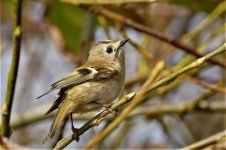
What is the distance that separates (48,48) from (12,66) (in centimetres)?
286

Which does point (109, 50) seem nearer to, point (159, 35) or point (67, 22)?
point (159, 35)

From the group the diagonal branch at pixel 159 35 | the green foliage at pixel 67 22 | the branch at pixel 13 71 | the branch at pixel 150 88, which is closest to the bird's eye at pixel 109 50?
the diagonal branch at pixel 159 35

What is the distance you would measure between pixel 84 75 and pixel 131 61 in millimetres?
2150

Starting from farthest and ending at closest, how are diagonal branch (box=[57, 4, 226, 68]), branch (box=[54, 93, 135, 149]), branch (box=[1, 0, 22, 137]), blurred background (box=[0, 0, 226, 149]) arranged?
blurred background (box=[0, 0, 226, 149]) → diagonal branch (box=[57, 4, 226, 68]) → branch (box=[1, 0, 22, 137]) → branch (box=[54, 93, 135, 149])

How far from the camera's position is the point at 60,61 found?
14.2 ft

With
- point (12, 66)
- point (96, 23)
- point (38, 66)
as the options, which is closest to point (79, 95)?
point (12, 66)

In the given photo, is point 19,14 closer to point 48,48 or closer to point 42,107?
point 42,107

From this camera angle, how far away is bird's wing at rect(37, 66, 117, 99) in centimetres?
194

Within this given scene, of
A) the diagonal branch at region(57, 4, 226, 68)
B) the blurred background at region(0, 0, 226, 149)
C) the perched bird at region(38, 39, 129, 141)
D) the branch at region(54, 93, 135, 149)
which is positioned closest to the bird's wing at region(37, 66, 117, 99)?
the perched bird at region(38, 39, 129, 141)

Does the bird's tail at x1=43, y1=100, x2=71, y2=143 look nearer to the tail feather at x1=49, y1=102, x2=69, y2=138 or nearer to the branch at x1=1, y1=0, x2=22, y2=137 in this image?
the tail feather at x1=49, y1=102, x2=69, y2=138

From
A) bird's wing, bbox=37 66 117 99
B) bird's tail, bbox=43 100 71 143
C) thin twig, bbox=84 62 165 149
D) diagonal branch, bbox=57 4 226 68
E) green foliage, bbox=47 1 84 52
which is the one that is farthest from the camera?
green foliage, bbox=47 1 84 52

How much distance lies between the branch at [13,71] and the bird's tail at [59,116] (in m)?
0.16

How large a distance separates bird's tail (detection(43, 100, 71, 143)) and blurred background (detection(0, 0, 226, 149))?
0.79 meters

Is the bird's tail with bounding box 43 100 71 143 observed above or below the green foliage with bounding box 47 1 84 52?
below
